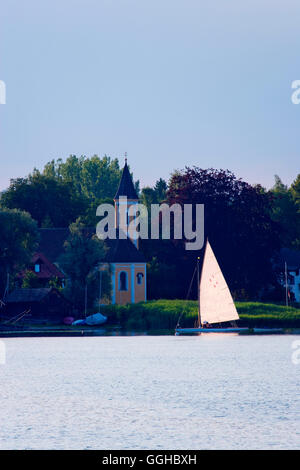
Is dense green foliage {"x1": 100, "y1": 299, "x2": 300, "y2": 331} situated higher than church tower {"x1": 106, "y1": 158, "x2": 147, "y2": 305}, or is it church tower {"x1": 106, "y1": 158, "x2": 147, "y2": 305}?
church tower {"x1": 106, "y1": 158, "x2": 147, "y2": 305}

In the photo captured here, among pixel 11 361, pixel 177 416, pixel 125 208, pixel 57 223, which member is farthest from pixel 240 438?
pixel 57 223

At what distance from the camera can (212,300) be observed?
93.6 m

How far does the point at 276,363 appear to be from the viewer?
68.8 meters

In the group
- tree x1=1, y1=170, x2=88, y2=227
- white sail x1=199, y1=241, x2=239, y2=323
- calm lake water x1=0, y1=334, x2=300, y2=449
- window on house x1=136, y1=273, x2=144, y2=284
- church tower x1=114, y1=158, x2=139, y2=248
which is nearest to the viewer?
calm lake water x1=0, y1=334, x2=300, y2=449

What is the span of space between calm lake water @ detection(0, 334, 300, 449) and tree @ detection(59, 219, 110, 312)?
24.8m

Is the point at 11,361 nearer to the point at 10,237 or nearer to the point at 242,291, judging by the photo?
the point at 10,237

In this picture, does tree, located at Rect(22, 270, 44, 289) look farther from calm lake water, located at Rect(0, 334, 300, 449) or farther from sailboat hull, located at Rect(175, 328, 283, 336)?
calm lake water, located at Rect(0, 334, 300, 449)

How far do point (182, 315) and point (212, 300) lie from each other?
8.42 metres

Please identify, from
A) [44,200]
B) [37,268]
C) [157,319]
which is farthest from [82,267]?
[44,200]

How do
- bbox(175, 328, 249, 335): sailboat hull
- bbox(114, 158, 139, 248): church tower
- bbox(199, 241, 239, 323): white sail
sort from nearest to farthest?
bbox(199, 241, 239, 323): white sail < bbox(175, 328, 249, 335): sailboat hull < bbox(114, 158, 139, 248): church tower

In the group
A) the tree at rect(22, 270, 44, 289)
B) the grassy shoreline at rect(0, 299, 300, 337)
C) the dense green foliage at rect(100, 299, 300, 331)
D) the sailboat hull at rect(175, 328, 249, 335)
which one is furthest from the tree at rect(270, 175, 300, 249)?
the sailboat hull at rect(175, 328, 249, 335)

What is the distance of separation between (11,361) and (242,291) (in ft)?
156

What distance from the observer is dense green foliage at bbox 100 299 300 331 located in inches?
3969

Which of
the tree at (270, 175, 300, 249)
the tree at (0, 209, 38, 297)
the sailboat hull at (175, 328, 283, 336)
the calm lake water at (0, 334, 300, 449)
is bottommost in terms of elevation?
the calm lake water at (0, 334, 300, 449)
